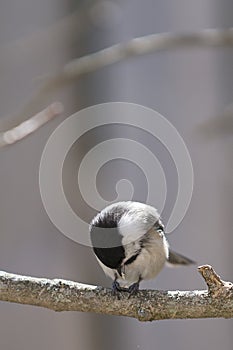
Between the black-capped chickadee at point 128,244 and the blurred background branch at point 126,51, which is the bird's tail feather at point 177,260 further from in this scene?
the blurred background branch at point 126,51

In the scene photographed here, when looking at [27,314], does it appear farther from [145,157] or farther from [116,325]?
[145,157]

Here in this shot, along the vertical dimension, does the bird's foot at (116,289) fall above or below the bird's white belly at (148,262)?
below

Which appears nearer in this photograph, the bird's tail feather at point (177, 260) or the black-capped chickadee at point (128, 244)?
the black-capped chickadee at point (128, 244)

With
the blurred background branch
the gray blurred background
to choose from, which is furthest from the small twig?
the gray blurred background

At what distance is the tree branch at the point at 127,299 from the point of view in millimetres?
1434

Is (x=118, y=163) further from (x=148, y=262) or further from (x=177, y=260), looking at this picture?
(x=148, y=262)

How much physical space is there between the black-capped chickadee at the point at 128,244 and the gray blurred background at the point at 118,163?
140 cm

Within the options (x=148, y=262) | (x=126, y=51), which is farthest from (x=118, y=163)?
(x=148, y=262)

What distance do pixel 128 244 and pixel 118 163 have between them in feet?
5.63

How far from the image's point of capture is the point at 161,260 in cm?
181

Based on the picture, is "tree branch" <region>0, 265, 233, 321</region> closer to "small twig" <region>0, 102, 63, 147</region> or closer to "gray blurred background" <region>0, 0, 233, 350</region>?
"small twig" <region>0, 102, 63, 147</region>

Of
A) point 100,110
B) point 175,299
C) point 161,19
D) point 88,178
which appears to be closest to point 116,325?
point 88,178

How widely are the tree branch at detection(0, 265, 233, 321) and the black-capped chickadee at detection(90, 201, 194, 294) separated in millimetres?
45

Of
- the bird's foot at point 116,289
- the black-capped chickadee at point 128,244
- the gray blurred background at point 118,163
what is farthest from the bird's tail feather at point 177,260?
the gray blurred background at point 118,163
